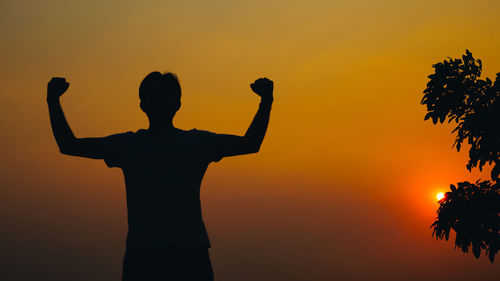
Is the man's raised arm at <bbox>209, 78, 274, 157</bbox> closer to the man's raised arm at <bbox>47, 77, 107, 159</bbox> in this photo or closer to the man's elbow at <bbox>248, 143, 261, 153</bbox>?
the man's elbow at <bbox>248, 143, 261, 153</bbox>

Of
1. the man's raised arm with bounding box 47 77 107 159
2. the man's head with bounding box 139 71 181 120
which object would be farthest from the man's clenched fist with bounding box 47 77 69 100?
the man's head with bounding box 139 71 181 120

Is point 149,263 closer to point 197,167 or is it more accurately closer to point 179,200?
point 179,200

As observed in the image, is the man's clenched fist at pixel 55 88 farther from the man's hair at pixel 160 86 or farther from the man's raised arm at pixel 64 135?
the man's hair at pixel 160 86

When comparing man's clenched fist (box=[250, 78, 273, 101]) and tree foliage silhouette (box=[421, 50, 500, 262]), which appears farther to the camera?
tree foliage silhouette (box=[421, 50, 500, 262])

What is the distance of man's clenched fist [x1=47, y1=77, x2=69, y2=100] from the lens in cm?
262

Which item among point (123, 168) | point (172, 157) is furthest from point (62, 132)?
point (172, 157)

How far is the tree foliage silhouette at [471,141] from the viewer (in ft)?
35.9

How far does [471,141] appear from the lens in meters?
11.2

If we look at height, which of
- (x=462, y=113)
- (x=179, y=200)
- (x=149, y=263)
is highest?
(x=462, y=113)

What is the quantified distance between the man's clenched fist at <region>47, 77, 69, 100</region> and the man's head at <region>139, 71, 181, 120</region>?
38cm

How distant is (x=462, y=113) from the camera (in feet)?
38.0

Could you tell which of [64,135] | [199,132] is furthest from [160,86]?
[64,135]

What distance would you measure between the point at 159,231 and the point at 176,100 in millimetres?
613

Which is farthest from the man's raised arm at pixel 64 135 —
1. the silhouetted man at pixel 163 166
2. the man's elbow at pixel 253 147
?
the man's elbow at pixel 253 147
